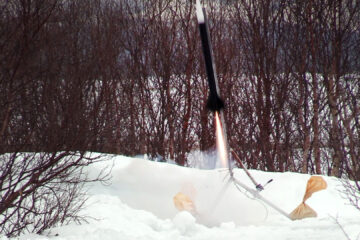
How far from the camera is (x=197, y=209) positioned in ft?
34.4

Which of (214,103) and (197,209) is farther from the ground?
(214,103)

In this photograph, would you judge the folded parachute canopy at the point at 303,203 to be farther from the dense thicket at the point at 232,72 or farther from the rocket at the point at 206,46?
the dense thicket at the point at 232,72

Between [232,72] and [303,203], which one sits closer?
[303,203]

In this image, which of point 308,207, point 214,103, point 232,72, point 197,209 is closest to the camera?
point 214,103

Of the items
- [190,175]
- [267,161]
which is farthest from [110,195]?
[267,161]

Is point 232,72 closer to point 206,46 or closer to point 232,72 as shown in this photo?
point 232,72

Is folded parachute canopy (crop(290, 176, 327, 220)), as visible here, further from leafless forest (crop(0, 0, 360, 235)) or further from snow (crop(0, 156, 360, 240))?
leafless forest (crop(0, 0, 360, 235))

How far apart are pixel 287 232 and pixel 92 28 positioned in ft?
51.3

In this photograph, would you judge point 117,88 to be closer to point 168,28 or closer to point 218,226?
point 168,28

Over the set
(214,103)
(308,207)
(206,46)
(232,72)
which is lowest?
(308,207)

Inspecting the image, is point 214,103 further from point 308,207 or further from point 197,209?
point 197,209

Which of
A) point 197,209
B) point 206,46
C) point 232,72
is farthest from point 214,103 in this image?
point 232,72

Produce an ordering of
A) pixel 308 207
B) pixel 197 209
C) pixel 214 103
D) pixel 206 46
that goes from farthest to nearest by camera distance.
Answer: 1. pixel 197 209
2. pixel 308 207
3. pixel 214 103
4. pixel 206 46

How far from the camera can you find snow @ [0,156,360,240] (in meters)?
7.62
